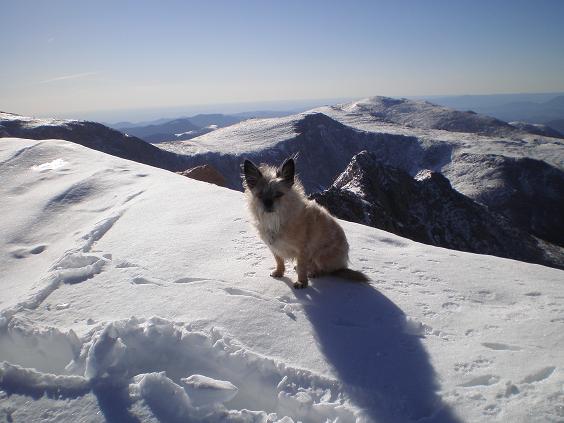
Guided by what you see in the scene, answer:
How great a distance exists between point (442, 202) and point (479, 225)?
4477 millimetres

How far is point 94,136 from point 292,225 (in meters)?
81.7

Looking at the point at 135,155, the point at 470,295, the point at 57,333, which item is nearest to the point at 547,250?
the point at 470,295

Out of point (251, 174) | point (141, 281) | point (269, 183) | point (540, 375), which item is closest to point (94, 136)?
point (141, 281)

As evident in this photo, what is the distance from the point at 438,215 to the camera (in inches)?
1460

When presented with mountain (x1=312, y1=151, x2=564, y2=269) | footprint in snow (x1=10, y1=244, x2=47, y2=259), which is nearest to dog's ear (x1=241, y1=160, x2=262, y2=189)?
footprint in snow (x1=10, y1=244, x2=47, y2=259)

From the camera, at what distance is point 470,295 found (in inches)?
234

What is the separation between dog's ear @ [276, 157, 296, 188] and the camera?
18.5ft

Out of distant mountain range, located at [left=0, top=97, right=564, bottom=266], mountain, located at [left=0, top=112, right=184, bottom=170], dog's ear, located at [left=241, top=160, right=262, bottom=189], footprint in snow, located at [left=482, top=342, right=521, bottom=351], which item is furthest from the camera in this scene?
mountain, located at [left=0, top=112, right=184, bottom=170]

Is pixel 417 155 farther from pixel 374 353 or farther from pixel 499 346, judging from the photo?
pixel 374 353

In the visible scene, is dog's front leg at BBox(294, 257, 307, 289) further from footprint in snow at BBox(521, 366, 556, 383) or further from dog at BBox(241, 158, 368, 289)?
footprint in snow at BBox(521, 366, 556, 383)

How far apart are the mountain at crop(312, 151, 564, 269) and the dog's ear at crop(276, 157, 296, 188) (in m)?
23.6

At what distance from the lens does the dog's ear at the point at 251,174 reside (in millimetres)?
5758

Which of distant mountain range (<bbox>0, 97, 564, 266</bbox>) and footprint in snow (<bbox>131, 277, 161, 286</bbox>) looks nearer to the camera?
footprint in snow (<bbox>131, 277, 161, 286</bbox>)

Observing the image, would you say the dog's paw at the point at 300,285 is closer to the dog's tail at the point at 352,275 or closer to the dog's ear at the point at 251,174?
the dog's tail at the point at 352,275
